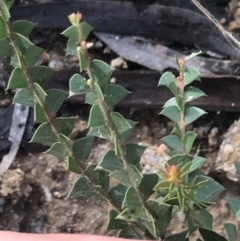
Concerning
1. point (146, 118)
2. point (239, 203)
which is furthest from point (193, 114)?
point (146, 118)

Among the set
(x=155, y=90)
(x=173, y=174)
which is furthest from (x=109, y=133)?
(x=155, y=90)

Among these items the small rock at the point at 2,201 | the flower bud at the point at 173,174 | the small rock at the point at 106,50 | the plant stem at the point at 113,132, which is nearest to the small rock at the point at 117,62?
the small rock at the point at 106,50

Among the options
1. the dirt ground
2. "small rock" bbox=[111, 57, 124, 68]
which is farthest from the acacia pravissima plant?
"small rock" bbox=[111, 57, 124, 68]

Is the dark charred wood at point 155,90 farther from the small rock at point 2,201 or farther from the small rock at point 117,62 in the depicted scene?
the small rock at point 2,201

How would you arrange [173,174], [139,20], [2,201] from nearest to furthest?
[173,174]
[2,201]
[139,20]

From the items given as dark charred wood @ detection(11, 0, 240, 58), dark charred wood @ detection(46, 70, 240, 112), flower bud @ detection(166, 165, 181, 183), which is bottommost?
dark charred wood @ detection(46, 70, 240, 112)

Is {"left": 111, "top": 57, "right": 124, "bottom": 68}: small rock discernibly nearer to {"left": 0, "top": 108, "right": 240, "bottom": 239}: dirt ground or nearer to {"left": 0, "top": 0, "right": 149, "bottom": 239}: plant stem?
{"left": 0, "top": 108, "right": 240, "bottom": 239}: dirt ground

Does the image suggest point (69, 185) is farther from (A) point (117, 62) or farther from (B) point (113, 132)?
(B) point (113, 132)

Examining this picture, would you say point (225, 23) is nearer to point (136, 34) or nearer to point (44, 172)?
point (136, 34)
